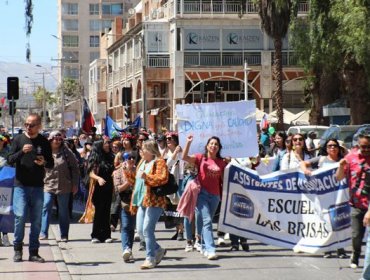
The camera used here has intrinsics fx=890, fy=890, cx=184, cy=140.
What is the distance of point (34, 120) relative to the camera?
11.1 m

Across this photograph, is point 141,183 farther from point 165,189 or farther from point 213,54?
point 213,54

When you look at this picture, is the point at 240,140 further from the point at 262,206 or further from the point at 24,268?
the point at 24,268

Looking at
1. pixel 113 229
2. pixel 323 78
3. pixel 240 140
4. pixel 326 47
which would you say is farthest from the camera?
pixel 323 78

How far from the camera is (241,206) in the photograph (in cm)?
1209

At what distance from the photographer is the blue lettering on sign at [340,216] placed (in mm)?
11156

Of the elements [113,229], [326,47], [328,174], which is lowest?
[113,229]

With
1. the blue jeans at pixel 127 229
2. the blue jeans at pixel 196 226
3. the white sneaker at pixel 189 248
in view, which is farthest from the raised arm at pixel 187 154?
the white sneaker at pixel 189 248

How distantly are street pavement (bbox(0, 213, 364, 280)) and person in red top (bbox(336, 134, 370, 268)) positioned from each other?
0.60 m

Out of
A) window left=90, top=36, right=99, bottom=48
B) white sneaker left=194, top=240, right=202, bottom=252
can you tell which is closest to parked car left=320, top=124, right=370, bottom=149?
white sneaker left=194, top=240, right=202, bottom=252

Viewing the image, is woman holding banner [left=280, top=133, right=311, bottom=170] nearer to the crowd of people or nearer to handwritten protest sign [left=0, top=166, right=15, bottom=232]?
the crowd of people

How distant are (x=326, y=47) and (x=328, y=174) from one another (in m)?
22.4

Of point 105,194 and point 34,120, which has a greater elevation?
point 34,120

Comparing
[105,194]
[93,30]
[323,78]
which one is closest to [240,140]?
[105,194]

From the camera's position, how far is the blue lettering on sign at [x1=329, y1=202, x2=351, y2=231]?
11156 mm
